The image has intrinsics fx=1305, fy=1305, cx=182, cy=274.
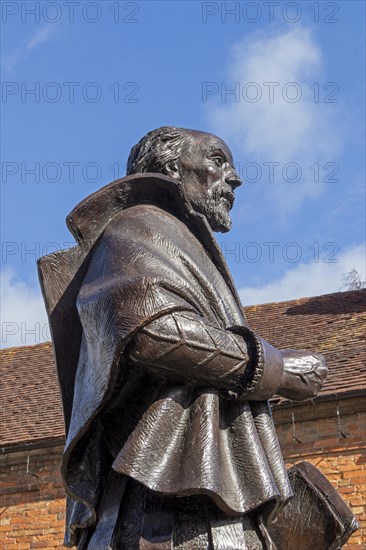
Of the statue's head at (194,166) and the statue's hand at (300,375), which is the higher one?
the statue's head at (194,166)

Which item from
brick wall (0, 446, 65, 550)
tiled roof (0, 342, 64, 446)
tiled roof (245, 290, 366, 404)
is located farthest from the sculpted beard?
brick wall (0, 446, 65, 550)

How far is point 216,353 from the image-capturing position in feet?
12.6

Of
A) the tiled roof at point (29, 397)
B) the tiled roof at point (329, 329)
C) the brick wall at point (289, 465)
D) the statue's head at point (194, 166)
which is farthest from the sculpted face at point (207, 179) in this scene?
the tiled roof at point (29, 397)

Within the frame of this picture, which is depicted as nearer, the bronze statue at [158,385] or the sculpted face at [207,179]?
the bronze statue at [158,385]

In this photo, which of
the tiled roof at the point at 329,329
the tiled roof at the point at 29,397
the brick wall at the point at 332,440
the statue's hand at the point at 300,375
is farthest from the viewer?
the tiled roof at the point at 29,397

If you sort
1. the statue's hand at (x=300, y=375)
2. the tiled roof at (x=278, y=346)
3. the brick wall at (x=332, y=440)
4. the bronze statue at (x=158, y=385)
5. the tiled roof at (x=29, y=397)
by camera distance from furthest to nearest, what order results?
the tiled roof at (x=29, y=397) → the tiled roof at (x=278, y=346) → the brick wall at (x=332, y=440) → the statue's hand at (x=300, y=375) → the bronze statue at (x=158, y=385)

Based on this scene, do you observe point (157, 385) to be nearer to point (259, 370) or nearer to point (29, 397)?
point (259, 370)

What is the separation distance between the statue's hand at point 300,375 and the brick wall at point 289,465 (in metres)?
14.8

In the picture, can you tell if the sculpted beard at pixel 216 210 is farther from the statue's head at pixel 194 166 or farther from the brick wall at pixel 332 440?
the brick wall at pixel 332 440

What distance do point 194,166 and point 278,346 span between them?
16.4 m

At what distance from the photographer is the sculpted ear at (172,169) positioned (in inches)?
175

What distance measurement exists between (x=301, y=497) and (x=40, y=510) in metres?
16.8

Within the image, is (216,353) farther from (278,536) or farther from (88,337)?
(278,536)

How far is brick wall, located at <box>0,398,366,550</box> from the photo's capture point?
18969 mm
